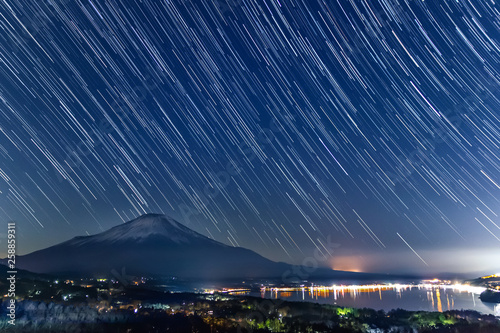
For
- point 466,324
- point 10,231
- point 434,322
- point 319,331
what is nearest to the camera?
point 10,231

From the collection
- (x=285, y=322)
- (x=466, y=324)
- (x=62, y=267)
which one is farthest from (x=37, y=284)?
(x=62, y=267)

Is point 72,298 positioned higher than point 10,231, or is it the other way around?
point 10,231

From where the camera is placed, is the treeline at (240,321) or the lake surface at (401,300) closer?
the treeline at (240,321)

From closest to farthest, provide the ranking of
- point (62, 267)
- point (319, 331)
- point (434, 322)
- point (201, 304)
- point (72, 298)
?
point (319, 331) → point (434, 322) → point (72, 298) → point (201, 304) → point (62, 267)

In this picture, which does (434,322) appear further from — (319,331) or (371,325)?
(319,331)

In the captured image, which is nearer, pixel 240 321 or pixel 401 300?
pixel 240 321

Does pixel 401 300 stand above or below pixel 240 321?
below

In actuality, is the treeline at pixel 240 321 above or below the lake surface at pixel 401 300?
above

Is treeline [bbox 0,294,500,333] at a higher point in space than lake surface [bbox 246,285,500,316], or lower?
higher

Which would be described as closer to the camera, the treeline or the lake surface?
the treeline

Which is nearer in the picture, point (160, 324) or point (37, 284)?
point (160, 324)
